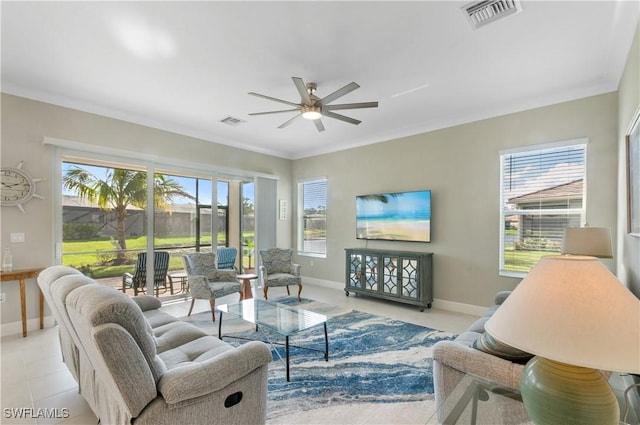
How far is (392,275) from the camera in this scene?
470 cm

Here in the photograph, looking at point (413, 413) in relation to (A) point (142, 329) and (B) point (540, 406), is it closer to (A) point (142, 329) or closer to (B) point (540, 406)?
(B) point (540, 406)

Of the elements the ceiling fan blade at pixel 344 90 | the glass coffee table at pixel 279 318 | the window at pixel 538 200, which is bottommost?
the glass coffee table at pixel 279 318

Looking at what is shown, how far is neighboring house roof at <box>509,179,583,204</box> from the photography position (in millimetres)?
3555

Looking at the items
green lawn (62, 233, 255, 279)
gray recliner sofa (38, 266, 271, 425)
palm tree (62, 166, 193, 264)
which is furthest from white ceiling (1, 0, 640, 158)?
gray recliner sofa (38, 266, 271, 425)

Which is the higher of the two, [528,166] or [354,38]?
[354,38]

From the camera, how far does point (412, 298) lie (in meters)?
4.46

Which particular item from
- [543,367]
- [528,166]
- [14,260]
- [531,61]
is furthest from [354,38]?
A: [14,260]

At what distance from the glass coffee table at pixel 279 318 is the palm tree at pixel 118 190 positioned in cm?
240

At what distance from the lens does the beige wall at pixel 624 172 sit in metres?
2.25

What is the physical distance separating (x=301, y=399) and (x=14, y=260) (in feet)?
12.4

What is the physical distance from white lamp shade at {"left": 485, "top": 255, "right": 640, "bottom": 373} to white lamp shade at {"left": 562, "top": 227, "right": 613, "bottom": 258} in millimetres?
2222

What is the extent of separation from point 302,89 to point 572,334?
260 centimetres

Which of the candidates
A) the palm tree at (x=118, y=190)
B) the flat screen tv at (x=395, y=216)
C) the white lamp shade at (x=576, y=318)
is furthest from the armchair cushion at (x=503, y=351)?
the palm tree at (x=118, y=190)

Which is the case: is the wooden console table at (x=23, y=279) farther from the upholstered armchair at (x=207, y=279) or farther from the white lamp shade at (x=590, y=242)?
the white lamp shade at (x=590, y=242)
